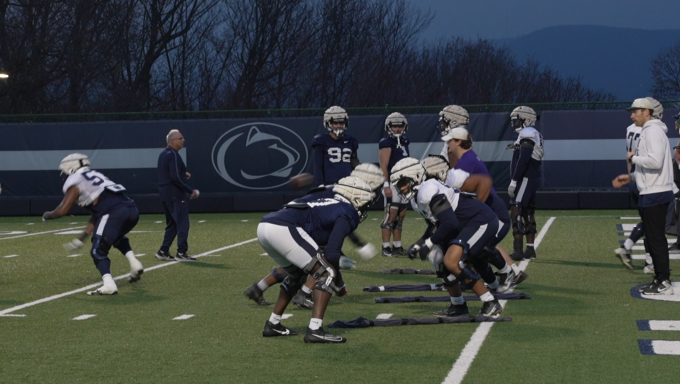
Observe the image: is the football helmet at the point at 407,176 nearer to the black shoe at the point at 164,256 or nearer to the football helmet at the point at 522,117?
the football helmet at the point at 522,117

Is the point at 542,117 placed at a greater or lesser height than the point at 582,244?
greater

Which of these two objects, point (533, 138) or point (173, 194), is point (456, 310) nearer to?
point (533, 138)

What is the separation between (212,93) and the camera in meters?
58.7

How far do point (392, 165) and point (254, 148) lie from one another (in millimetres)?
10901

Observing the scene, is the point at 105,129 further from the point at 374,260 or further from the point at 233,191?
the point at 374,260

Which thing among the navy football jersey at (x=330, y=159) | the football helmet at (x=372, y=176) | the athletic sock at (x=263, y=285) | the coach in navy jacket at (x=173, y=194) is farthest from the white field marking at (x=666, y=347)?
the coach in navy jacket at (x=173, y=194)

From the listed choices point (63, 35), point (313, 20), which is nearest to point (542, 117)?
point (63, 35)

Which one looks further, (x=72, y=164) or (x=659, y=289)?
(x=72, y=164)

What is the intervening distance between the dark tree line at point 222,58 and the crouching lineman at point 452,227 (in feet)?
104

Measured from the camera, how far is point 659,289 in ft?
32.9

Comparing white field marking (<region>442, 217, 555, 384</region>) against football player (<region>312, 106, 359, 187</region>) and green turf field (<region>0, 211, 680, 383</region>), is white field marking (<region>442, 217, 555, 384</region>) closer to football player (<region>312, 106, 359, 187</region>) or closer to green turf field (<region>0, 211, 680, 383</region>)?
green turf field (<region>0, 211, 680, 383</region>)

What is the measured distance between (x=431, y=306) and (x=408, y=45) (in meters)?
63.2

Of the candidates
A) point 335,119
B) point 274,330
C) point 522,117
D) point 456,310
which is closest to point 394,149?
point 522,117

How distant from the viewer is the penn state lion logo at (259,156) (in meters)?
24.5
